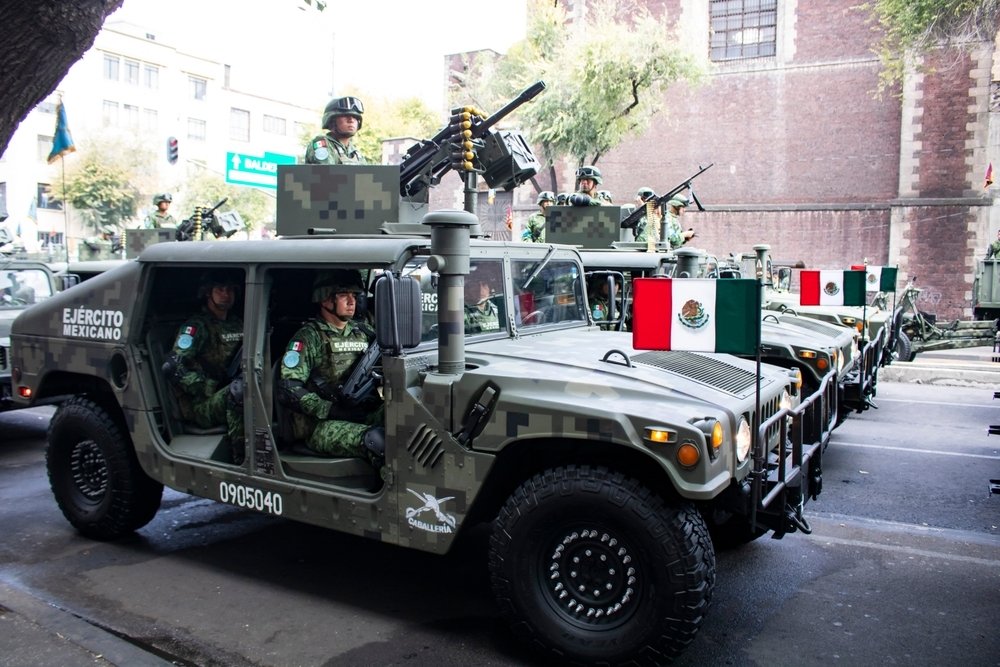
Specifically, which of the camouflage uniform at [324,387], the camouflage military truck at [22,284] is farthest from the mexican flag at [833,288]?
the camouflage military truck at [22,284]

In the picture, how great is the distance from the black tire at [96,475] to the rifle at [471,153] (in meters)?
2.44

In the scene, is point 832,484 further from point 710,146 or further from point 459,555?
point 710,146

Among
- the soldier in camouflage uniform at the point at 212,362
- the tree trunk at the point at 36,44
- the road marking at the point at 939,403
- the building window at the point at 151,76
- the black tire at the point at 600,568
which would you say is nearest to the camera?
the tree trunk at the point at 36,44

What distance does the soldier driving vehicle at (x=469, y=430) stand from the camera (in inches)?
148

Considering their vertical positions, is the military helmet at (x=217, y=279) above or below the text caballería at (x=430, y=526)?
above

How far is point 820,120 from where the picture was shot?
28297 mm

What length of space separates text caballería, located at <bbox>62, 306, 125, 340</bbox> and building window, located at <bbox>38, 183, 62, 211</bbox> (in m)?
45.2

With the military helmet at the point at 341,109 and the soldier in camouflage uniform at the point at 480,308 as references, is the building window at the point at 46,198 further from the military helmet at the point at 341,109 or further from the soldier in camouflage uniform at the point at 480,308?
the soldier in camouflage uniform at the point at 480,308

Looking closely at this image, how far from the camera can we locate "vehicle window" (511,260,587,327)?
5.26 metres

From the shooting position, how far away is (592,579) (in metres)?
3.89

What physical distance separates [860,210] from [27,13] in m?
27.7

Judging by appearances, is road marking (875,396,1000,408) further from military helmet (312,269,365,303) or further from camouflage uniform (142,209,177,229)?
camouflage uniform (142,209,177,229)

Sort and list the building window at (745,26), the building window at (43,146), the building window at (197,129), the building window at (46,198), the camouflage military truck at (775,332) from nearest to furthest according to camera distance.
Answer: the camouflage military truck at (775,332)
the building window at (745,26)
the building window at (46,198)
the building window at (43,146)
the building window at (197,129)

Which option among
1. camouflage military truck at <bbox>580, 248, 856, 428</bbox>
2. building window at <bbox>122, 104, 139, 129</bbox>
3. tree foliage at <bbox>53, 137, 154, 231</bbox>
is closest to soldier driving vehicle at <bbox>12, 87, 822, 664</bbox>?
camouflage military truck at <bbox>580, 248, 856, 428</bbox>
